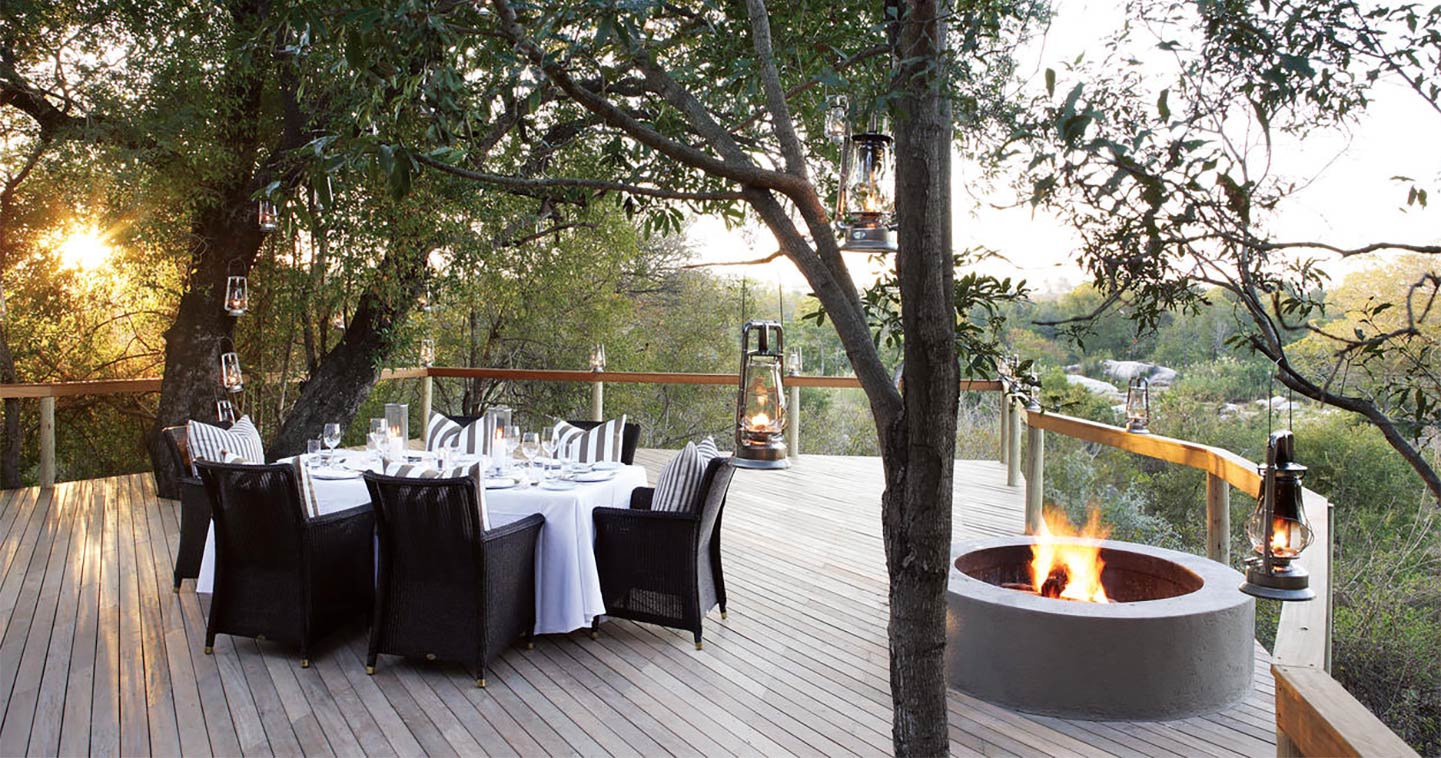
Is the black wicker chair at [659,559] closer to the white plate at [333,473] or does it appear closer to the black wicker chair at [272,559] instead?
the black wicker chair at [272,559]

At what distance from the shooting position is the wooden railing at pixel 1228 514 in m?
1.31

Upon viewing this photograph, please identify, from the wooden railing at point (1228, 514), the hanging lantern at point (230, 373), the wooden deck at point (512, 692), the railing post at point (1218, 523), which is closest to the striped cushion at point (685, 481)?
the wooden deck at point (512, 692)

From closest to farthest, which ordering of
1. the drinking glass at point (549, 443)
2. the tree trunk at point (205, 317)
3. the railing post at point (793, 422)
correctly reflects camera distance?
the drinking glass at point (549, 443) < the tree trunk at point (205, 317) < the railing post at point (793, 422)

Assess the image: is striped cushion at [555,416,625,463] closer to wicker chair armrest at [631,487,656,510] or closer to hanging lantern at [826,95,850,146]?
wicker chair armrest at [631,487,656,510]

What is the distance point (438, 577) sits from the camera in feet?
11.8

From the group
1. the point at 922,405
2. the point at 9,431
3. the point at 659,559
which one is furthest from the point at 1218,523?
the point at 9,431

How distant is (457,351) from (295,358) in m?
4.00

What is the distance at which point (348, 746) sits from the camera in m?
2.97

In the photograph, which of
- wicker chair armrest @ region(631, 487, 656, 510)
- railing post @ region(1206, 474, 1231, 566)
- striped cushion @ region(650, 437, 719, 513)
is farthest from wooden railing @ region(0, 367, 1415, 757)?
wicker chair armrest @ region(631, 487, 656, 510)

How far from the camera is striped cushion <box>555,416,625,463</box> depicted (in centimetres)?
544

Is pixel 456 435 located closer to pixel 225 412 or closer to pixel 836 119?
pixel 225 412

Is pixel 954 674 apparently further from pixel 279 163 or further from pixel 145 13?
pixel 145 13

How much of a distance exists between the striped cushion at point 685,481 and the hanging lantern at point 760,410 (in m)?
1.85

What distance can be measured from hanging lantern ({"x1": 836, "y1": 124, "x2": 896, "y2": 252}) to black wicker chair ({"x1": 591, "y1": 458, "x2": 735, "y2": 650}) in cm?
216
